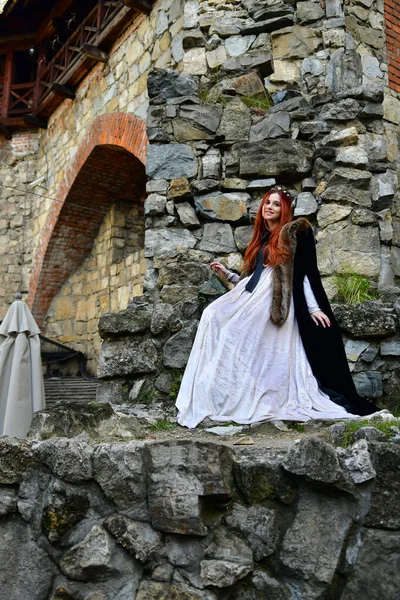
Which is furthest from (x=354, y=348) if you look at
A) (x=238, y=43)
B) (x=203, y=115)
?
(x=238, y=43)

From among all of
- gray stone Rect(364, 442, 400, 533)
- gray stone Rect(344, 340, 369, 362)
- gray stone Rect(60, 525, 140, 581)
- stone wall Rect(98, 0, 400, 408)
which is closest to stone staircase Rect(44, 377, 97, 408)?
stone wall Rect(98, 0, 400, 408)

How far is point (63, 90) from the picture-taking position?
34.0 feet

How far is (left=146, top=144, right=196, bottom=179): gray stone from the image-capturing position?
5.55 metres

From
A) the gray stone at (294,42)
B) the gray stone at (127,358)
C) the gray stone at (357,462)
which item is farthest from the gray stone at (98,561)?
the gray stone at (294,42)

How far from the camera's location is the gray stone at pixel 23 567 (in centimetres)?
264

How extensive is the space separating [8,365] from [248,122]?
2.82 meters

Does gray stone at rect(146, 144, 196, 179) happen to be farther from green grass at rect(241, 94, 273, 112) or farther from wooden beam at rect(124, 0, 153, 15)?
wooden beam at rect(124, 0, 153, 15)

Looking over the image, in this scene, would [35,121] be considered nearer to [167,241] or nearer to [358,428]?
[167,241]

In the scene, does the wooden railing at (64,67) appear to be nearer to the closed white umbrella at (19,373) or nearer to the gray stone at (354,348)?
the closed white umbrella at (19,373)

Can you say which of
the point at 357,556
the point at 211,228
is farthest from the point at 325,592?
the point at 211,228

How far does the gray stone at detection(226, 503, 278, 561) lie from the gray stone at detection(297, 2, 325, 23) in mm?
4686

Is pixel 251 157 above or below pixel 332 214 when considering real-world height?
above

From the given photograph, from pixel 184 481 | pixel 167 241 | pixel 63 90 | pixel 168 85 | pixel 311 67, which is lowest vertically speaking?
pixel 184 481

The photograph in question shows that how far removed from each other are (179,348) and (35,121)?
830 cm
